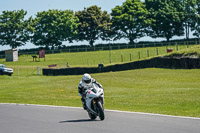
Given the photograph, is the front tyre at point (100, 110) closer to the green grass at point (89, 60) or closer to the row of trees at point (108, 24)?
the green grass at point (89, 60)

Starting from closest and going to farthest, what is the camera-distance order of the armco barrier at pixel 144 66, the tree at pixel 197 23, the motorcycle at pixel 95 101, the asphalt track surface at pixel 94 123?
the asphalt track surface at pixel 94 123, the motorcycle at pixel 95 101, the armco barrier at pixel 144 66, the tree at pixel 197 23

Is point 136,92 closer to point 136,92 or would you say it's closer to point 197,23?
point 136,92

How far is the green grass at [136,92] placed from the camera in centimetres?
1934

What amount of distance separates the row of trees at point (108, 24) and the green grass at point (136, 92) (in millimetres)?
54666

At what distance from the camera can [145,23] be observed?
3999 inches

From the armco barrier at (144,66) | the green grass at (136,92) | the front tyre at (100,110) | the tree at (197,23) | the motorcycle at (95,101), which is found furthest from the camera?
the tree at (197,23)

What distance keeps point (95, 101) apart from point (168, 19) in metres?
88.3

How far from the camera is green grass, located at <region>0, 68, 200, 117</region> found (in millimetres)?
19344

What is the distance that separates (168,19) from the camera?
101062 millimetres

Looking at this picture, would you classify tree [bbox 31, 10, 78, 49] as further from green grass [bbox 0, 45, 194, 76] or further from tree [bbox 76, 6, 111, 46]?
green grass [bbox 0, 45, 194, 76]

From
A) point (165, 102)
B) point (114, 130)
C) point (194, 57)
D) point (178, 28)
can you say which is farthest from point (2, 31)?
point (114, 130)

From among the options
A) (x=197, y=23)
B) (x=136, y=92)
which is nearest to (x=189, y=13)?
(x=197, y=23)

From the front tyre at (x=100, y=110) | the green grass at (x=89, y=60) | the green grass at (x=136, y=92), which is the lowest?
the green grass at (x=136, y=92)

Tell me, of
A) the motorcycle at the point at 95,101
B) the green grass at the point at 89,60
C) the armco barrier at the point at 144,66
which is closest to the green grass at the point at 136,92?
the armco barrier at the point at 144,66
